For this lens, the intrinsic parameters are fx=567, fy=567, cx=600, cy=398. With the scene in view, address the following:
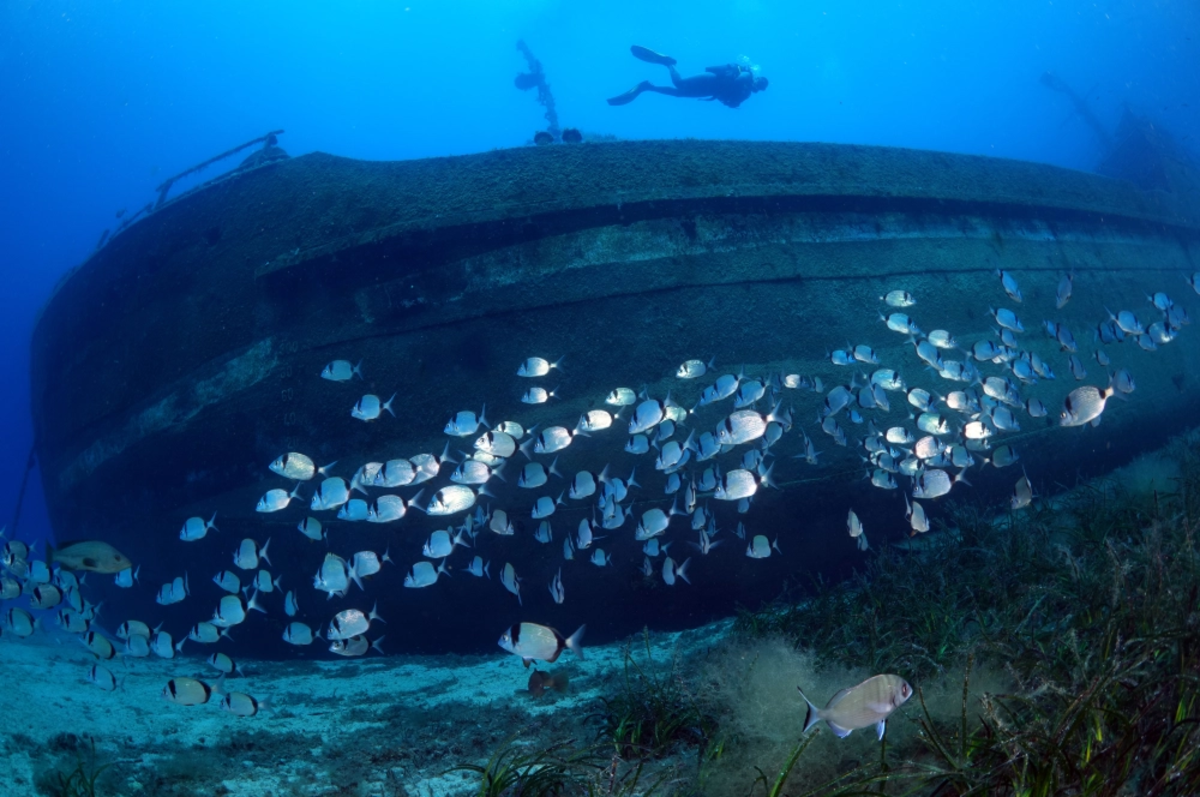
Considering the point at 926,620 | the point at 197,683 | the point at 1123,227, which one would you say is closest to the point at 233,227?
the point at 197,683

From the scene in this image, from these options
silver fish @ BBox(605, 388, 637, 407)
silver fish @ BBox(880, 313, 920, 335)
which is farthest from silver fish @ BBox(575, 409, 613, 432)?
silver fish @ BBox(880, 313, 920, 335)

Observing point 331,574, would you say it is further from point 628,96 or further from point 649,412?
point 628,96

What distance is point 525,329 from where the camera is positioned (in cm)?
778

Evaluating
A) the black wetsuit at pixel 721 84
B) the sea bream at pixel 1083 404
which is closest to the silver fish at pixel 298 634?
the sea bream at pixel 1083 404

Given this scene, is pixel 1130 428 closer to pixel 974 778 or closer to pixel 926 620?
pixel 926 620

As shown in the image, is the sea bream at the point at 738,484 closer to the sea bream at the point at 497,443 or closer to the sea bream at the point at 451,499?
the sea bream at the point at 497,443

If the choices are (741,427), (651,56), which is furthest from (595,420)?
(651,56)

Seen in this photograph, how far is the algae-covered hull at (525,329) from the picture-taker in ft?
24.9

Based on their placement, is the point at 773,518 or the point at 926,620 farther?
the point at 773,518

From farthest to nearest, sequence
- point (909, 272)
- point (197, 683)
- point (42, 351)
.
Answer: point (42, 351), point (909, 272), point (197, 683)

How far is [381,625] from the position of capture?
7961mm

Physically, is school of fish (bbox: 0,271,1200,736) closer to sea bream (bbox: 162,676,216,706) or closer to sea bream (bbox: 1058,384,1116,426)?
sea bream (bbox: 1058,384,1116,426)

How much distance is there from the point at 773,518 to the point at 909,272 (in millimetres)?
4636

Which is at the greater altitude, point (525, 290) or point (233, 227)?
point (233, 227)
